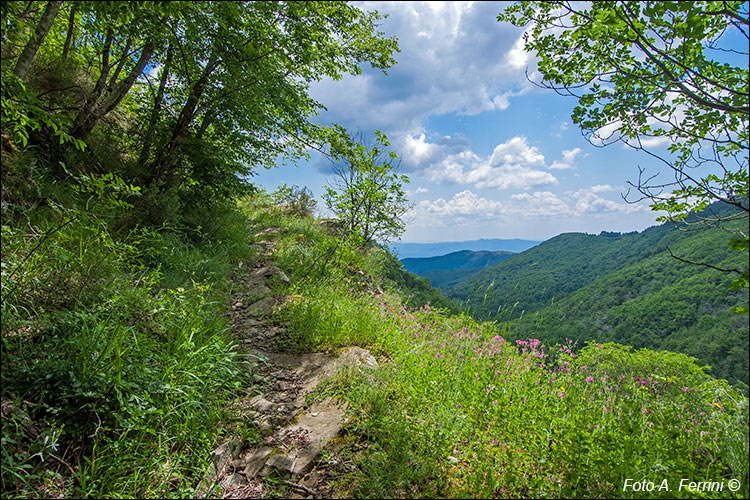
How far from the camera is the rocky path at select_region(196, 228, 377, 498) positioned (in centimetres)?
220

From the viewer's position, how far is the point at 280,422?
2.82m

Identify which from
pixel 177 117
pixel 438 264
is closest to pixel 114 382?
pixel 177 117

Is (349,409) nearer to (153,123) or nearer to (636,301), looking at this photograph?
(153,123)

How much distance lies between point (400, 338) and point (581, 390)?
2244 mm

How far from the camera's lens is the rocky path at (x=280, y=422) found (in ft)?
7.23

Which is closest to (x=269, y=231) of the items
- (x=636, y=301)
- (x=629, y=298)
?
(x=636, y=301)

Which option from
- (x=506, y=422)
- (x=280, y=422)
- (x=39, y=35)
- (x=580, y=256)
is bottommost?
(x=280, y=422)

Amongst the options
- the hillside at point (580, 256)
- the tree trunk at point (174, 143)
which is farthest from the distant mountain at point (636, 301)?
the tree trunk at point (174, 143)

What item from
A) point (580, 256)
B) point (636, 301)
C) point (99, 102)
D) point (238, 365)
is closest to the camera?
point (238, 365)

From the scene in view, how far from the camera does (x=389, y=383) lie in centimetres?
314

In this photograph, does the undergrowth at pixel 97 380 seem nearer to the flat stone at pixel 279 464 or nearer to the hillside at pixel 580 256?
the flat stone at pixel 279 464

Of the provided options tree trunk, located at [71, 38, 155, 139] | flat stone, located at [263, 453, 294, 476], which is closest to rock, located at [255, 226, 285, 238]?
tree trunk, located at [71, 38, 155, 139]

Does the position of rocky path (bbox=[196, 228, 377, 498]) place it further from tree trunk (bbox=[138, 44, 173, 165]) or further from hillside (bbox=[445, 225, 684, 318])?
hillside (bbox=[445, 225, 684, 318])

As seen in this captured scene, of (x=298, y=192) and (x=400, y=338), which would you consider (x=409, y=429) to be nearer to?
(x=400, y=338)
